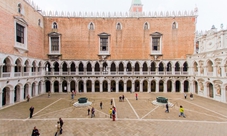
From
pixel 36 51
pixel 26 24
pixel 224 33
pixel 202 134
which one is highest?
pixel 26 24

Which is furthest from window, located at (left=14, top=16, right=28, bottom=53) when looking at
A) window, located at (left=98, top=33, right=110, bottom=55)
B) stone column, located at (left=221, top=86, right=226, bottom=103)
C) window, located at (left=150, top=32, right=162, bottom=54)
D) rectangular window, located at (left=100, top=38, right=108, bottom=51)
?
stone column, located at (left=221, top=86, right=226, bottom=103)

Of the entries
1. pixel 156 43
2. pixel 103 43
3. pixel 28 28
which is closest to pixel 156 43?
pixel 156 43

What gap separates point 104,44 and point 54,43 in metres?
13.3

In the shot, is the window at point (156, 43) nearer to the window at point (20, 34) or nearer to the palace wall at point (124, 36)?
the palace wall at point (124, 36)

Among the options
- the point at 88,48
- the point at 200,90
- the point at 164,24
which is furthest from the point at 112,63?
the point at 200,90

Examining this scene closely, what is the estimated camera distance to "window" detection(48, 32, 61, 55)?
108 feet

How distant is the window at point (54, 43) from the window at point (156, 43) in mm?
24747

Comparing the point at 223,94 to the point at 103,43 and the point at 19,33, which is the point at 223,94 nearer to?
the point at 103,43

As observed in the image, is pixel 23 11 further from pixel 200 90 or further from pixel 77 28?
pixel 200 90

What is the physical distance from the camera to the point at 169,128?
13.2 m

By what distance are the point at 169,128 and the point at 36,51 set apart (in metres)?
31.0

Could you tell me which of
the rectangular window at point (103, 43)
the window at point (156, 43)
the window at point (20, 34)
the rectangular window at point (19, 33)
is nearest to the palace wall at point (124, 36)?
the window at point (156, 43)

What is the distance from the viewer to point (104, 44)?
3362 centimetres

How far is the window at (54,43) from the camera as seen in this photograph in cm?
3278
